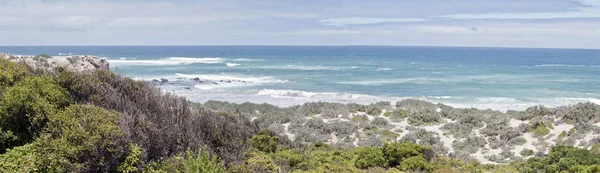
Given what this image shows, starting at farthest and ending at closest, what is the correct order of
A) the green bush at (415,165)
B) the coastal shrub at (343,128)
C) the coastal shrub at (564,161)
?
the coastal shrub at (343,128) → the green bush at (415,165) → the coastal shrub at (564,161)

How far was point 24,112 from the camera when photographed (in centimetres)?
836

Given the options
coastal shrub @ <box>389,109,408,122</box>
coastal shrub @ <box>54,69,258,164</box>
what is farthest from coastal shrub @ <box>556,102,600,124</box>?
coastal shrub @ <box>54,69,258,164</box>

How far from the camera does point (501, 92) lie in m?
43.2

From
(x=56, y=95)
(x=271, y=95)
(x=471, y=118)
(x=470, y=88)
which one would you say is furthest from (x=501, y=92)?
Answer: (x=56, y=95)

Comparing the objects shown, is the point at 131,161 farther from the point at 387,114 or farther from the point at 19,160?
the point at 387,114

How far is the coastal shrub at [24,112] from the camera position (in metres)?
8.18

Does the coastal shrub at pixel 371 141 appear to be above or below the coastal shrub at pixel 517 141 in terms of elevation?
below

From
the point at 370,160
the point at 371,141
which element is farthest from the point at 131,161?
the point at 371,141

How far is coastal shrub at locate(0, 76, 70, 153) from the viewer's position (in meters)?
8.18

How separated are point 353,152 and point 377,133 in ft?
21.4

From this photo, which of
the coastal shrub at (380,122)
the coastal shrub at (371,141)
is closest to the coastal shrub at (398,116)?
the coastal shrub at (380,122)

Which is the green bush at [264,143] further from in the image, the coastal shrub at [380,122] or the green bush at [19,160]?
the coastal shrub at [380,122]

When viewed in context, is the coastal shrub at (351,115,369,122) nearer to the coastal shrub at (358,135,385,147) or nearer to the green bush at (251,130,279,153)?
the coastal shrub at (358,135,385,147)

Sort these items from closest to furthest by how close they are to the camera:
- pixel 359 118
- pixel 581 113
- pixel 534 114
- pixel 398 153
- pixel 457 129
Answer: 1. pixel 398 153
2. pixel 581 113
3. pixel 457 129
4. pixel 534 114
5. pixel 359 118
